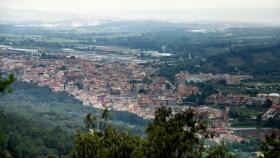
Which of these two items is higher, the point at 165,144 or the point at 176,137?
the point at 176,137

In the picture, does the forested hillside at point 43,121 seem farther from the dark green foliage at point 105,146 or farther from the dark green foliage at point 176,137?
the dark green foliage at point 176,137

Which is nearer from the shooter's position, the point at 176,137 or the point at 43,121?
the point at 176,137

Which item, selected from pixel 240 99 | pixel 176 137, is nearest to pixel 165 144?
pixel 176 137

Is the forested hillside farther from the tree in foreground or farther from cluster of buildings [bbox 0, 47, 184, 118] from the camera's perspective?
the tree in foreground

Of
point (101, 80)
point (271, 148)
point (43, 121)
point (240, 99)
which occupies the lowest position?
point (101, 80)

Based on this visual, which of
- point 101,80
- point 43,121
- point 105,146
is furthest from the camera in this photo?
point 101,80

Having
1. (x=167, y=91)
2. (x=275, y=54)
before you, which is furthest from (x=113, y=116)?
(x=275, y=54)

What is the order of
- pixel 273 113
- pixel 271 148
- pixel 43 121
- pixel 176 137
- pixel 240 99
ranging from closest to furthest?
pixel 271 148 < pixel 176 137 < pixel 43 121 < pixel 273 113 < pixel 240 99

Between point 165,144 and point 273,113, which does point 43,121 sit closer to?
point 273,113

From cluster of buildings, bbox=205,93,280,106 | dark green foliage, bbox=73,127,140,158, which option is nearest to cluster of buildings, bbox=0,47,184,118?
cluster of buildings, bbox=205,93,280,106
